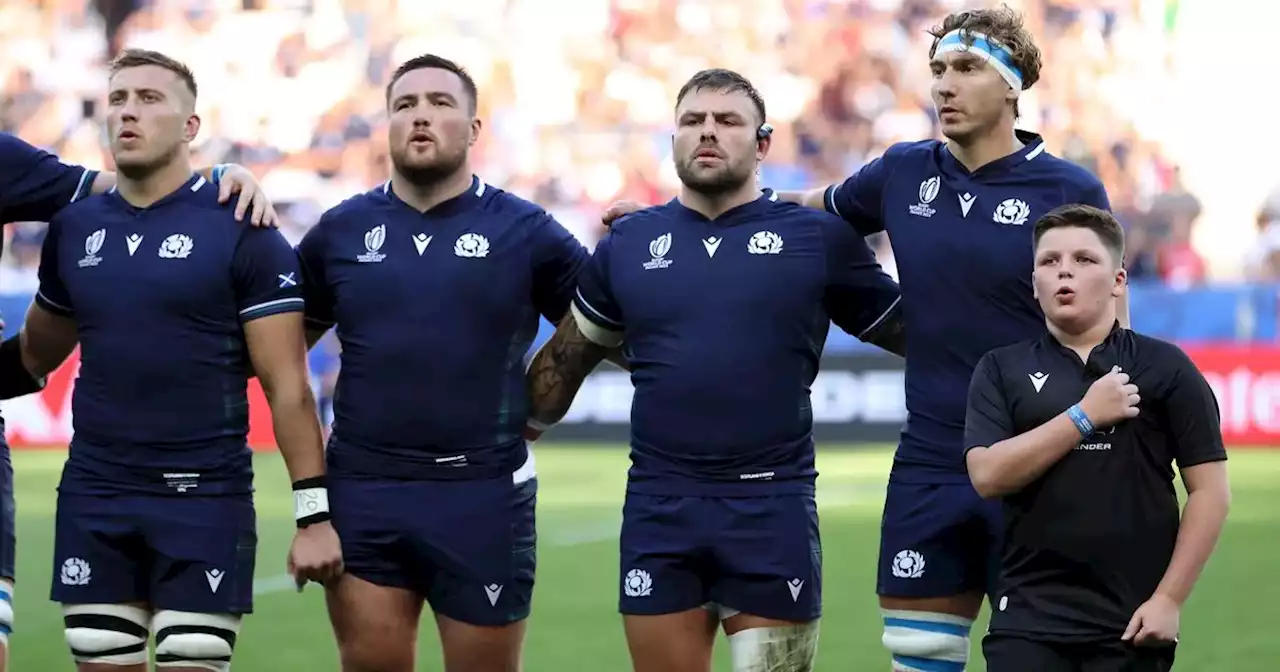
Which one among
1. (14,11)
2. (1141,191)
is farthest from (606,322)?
(14,11)

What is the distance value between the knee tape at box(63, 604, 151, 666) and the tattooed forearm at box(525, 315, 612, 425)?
1.46 meters

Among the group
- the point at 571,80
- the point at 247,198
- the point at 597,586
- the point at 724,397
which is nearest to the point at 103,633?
the point at 247,198

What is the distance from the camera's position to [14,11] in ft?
72.8

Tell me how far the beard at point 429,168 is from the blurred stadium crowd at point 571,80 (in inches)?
538

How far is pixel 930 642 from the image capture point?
5.64 meters

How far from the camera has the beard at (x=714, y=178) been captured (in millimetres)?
5805

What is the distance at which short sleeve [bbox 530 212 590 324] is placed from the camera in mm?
6152

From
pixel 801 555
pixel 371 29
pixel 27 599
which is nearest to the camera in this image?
pixel 801 555

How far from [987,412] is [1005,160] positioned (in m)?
1.01

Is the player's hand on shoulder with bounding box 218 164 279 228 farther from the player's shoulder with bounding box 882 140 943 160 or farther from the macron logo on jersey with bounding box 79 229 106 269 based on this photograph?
the player's shoulder with bounding box 882 140 943 160

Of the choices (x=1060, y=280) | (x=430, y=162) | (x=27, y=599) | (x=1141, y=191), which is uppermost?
(x=1141, y=191)

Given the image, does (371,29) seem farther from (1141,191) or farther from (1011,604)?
(1011,604)

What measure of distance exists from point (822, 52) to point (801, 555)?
1607 cm

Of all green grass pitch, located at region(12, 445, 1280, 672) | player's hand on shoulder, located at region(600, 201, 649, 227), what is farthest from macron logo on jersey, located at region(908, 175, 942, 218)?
green grass pitch, located at region(12, 445, 1280, 672)
